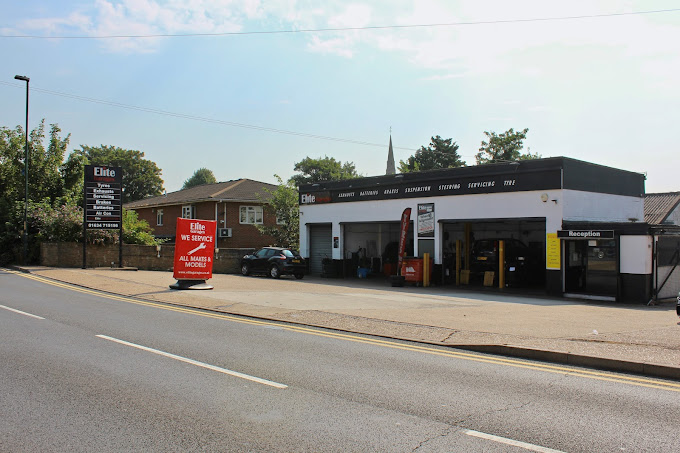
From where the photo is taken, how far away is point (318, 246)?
94.6ft

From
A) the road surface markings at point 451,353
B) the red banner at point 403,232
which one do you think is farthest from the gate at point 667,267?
the road surface markings at point 451,353

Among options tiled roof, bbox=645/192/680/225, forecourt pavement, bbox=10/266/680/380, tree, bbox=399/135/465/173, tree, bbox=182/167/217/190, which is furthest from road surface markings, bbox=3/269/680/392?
tree, bbox=182/167/217/190

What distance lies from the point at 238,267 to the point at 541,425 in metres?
25.1

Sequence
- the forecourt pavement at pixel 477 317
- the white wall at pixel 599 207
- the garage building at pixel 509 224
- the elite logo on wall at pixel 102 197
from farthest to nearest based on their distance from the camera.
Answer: the elite logo on wall at pixel 102 197
the white wall at pixel 599 207
the garage building at pixel 509 224
the forecourt pavement at pixel 477 317

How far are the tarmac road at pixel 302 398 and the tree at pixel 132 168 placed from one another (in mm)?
67917

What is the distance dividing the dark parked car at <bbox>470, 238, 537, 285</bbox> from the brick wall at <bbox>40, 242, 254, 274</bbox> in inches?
491

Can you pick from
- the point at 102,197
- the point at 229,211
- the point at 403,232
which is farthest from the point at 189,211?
the point at 403,232

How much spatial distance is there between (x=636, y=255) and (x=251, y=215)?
29380mm

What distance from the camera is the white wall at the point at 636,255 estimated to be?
1678 centimetres

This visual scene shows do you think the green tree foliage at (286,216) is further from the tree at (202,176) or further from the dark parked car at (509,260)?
the tree at (202,176)

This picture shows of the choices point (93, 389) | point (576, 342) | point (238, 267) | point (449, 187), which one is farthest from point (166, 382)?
point (238, 267)

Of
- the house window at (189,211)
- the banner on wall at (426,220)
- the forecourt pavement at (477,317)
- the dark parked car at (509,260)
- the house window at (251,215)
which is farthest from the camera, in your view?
the house window at (189,211)

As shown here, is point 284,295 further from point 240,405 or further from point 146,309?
point 240,405

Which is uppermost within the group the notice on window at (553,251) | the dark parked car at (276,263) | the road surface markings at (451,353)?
the notice on window at (553,251)
